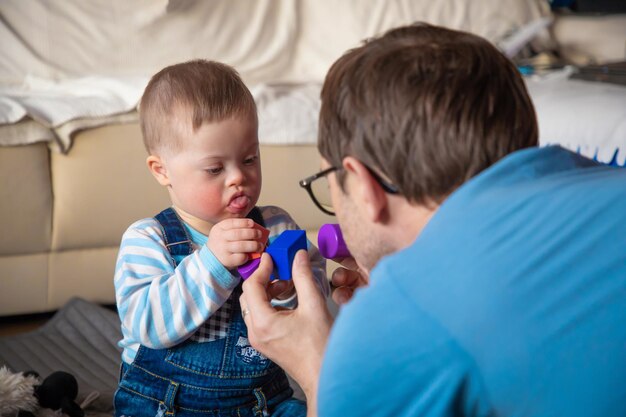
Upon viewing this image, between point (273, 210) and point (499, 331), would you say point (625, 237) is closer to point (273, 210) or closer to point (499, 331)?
point (499, 331)

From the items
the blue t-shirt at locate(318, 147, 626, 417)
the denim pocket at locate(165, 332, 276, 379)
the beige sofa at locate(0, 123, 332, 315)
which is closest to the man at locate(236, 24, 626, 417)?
the blue t-shirt at locate(318, 147, 626, 417)

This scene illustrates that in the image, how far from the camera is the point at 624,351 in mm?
756

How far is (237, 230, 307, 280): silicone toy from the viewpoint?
111cm

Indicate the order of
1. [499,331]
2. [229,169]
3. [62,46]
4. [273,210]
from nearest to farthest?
[499,331], [229,169], [273,210], [62,46]

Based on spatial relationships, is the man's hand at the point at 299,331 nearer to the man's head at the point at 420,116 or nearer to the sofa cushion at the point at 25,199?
the man's head at the point at 420,116

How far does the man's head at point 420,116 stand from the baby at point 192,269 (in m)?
0.32

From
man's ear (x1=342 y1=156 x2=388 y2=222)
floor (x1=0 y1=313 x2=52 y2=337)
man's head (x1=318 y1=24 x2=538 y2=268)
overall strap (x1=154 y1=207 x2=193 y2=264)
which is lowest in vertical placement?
floor (x1=0 y1=313 x2=52 y2=337)

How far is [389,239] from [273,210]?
49cm

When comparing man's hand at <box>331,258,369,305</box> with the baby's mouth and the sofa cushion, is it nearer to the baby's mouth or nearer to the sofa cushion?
the baby's mouth

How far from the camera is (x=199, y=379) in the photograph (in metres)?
1.22

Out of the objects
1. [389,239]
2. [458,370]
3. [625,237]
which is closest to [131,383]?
[389,239]

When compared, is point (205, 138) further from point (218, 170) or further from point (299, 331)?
point (299, 331)

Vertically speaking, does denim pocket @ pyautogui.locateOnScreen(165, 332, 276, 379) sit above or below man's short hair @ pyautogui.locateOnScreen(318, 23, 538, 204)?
below

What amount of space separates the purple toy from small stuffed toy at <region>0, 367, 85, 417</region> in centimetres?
63
